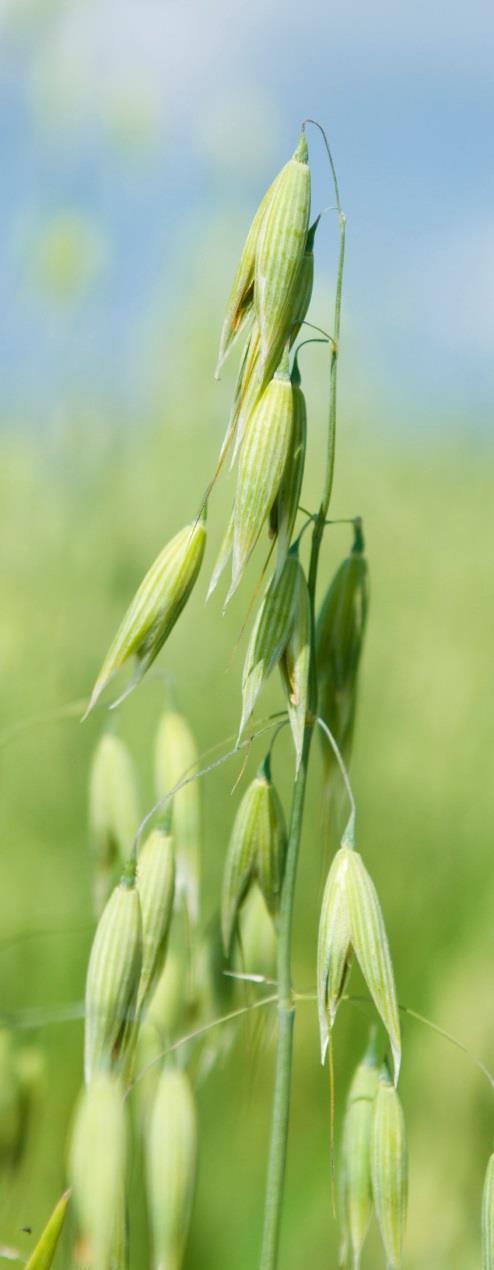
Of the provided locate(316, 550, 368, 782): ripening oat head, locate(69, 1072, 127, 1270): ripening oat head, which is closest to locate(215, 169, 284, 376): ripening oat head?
locate(316, 550, 368, 782): ripening oat head

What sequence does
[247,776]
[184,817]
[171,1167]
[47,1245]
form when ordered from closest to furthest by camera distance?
[47,1245] → [171,1167] → [184,817] → [247,776]

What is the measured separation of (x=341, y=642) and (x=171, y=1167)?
0.24m

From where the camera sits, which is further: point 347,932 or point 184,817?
point 184,817

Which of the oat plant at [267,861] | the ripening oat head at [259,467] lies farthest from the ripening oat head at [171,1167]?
the ripening oat head at [259,467]

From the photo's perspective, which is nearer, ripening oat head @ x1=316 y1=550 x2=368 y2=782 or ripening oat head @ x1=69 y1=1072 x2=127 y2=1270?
ripening oat head @ x1=69 y1=1072 x2=127 y2=1270

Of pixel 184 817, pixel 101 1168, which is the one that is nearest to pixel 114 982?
pixel 101 1168

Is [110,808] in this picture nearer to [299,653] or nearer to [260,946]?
[260,946]

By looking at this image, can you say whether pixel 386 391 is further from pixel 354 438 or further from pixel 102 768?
pixel 102 768

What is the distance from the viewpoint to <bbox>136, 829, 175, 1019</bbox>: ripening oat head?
0.48 metres

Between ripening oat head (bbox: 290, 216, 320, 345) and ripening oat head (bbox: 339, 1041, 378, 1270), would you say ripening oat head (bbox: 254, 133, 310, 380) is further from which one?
ripening oat head (bbox: 339, 1041, 378, 1270)

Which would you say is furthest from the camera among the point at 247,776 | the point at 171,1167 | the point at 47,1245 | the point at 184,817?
the point at 247,776

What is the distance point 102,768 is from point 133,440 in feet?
1.27

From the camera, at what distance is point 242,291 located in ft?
1.41

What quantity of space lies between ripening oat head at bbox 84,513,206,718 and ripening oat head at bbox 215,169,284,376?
0.07 meters
